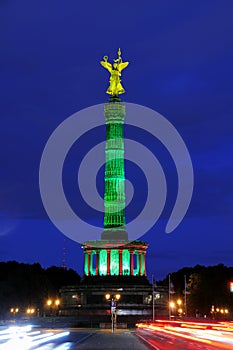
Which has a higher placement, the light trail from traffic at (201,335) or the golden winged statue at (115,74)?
the golden winged statue at (115,74)

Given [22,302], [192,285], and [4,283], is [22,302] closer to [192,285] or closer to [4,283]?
[4,283]

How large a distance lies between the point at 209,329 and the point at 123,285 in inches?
2007

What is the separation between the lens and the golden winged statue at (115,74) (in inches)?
4483

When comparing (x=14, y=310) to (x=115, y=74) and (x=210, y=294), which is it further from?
(x=115, y=74)

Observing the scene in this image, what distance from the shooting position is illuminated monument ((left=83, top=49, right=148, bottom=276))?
106 meters

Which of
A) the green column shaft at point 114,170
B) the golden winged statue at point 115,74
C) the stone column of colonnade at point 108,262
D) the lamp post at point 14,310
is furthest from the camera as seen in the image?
the golden winged statue at point 115,74

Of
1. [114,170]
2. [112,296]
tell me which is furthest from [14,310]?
[114,170]

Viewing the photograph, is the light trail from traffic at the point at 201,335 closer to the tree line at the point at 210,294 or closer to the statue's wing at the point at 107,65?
the tree line at the point at 210,294

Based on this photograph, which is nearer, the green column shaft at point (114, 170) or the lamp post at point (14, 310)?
the green column shaft at point (114, 170)

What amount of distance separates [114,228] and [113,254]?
14.1 ft

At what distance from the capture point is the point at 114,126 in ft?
354

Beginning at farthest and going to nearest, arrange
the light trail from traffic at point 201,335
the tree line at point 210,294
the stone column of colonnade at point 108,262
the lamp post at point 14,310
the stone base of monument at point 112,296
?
1. the lamp post at point 14,310
2. the stone column of colonnade at point 108,262
3. the tree line at point 210,294
4. the stone base of monument at point 112,296
5. the light trail from traffic at point 201,335

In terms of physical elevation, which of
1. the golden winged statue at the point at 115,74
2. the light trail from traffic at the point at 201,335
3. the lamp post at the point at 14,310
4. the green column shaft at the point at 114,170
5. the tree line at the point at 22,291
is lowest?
the light trail from traffic at the point at 201,335

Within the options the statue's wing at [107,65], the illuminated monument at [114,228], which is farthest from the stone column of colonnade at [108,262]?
the statue's wing at [107,65]
